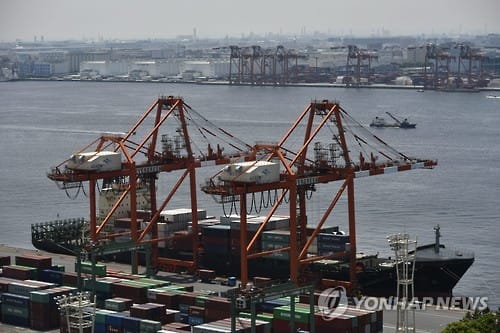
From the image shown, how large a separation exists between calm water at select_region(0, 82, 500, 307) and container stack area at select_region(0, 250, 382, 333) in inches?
369

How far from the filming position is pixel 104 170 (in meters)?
34.1

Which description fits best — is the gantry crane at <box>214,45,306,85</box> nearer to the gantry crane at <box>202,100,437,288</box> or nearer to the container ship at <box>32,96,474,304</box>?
the container ship at <box>32,96,474,304</box>

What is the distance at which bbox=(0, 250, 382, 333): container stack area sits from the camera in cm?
2552

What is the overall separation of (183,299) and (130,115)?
6644 centimetres

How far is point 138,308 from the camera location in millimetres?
26875

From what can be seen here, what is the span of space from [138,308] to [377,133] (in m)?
53.6

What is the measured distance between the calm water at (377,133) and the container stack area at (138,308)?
938cm

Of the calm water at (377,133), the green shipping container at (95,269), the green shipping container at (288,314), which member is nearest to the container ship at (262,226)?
the green shipping container at (95,269)

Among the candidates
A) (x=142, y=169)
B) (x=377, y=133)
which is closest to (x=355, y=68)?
(x=377, y=133)

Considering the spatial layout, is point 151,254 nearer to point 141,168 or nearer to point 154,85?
point 141,168

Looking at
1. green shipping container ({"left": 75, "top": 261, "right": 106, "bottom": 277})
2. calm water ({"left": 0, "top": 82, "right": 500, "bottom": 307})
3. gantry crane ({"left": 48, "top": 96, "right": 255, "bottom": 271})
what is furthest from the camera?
calm water ({"left": 0, "top": 82, "right": 500, "bottom": 307})

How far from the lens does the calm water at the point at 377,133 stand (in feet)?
144

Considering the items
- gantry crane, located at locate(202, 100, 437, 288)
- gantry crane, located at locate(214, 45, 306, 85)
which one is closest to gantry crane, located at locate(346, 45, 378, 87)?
gantry crane, located at locate(214, 45, 306, 85)

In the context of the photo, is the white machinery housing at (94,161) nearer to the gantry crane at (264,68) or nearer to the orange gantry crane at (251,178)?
the orange gantry crane at (251,178)
